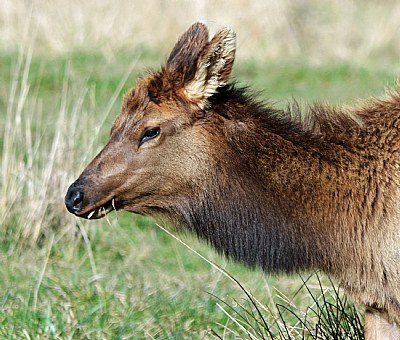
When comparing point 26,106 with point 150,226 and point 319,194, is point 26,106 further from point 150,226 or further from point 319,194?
point 319,194

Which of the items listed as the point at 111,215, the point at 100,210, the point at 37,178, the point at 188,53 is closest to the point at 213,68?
the point at 188,53

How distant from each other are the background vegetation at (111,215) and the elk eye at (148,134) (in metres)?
0.84

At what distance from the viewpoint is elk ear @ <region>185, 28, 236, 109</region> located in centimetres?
595

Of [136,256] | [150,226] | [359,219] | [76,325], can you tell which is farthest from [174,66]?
[150,226]

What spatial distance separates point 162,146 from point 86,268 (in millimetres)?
3246

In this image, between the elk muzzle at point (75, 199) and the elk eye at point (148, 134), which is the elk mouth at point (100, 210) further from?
the elk eye at point (148, 134)

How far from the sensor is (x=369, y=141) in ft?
19.9

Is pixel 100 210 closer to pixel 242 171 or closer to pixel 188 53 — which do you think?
pixel 242 171

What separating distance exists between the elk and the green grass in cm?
46

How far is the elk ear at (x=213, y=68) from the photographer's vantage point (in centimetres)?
595

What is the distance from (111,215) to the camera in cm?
1023

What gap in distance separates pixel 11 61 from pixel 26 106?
10.4 ft

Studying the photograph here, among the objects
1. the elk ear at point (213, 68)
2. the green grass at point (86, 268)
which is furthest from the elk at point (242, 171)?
the green grass at point (86, 268)

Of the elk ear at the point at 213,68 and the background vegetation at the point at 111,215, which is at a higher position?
the elk ear at the point at 213,68
